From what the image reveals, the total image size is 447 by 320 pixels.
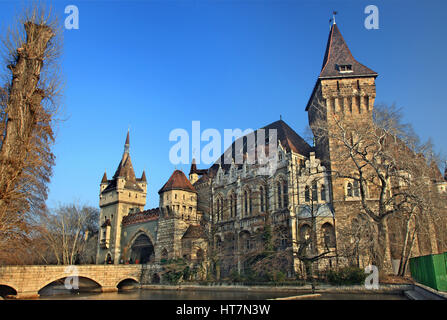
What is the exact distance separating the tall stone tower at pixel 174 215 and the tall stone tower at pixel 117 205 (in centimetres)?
907

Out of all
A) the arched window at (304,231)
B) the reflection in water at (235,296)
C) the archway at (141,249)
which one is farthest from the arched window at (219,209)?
the reflection in water at (235,296)

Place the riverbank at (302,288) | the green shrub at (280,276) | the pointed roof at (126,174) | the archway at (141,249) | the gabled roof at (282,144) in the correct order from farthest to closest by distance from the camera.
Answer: the pointed roof at (126,174), the archway at (141,249), the gabled roof at (282,144), the green shrub at (280,276), the riverbank at (302,288)

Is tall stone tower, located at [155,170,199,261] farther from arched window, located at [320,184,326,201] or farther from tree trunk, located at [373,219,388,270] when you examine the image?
tree trunk, located at [373,219,388,270]

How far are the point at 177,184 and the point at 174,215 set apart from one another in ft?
11.9

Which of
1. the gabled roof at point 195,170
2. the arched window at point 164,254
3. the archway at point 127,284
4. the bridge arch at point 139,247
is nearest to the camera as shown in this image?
the archway at point 127,284

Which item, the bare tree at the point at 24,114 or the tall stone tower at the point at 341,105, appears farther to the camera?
the tall stone tower at the point at 341,105

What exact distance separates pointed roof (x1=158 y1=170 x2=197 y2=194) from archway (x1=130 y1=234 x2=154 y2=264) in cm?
666

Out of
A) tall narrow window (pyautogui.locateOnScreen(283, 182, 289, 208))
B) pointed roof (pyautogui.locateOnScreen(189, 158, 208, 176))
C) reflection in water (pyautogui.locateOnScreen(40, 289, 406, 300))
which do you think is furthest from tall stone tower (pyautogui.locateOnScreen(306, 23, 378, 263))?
pointed roof (pyautogui.locateOnScreen(189, 158, 208, 176))

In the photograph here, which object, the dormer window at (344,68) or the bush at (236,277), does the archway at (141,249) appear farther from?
the dormer window at (344,68)

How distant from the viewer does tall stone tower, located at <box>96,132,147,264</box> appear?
46.0m

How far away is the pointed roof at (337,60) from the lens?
102 ft
